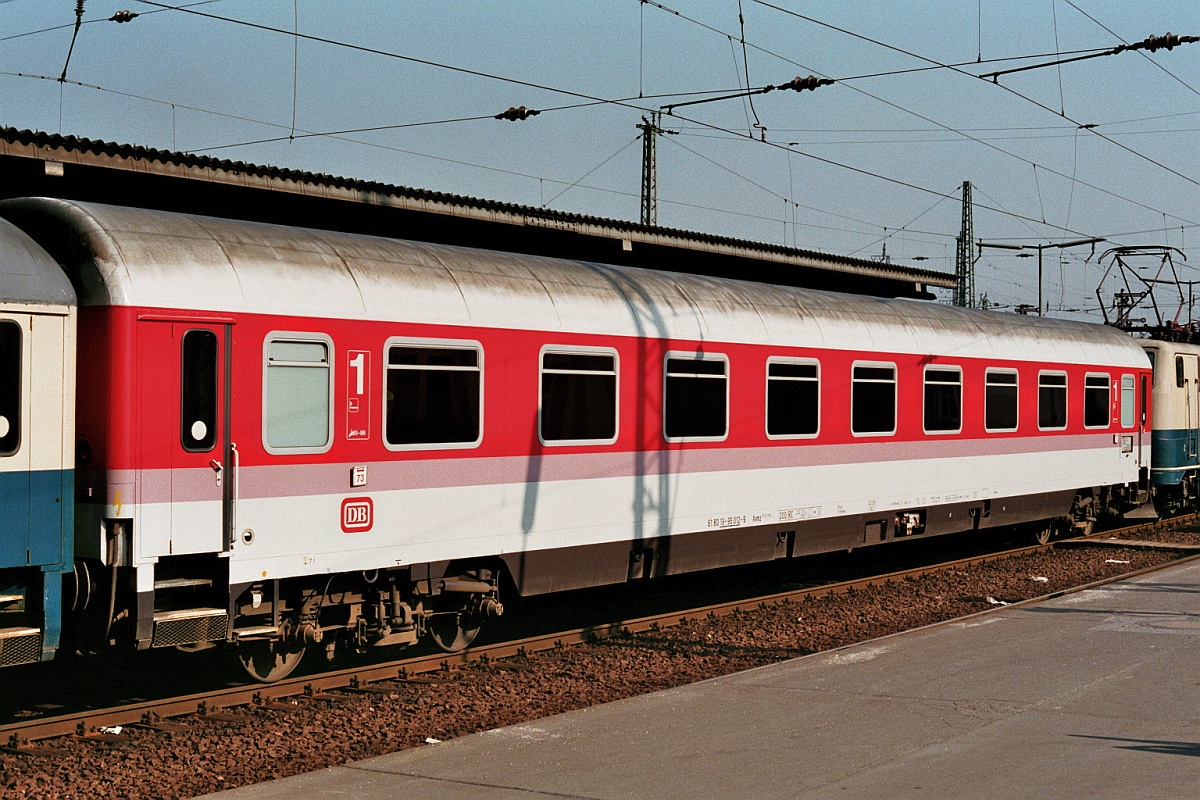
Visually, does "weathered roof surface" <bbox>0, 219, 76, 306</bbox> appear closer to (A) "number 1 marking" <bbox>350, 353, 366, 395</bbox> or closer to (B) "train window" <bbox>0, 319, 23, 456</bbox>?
(B) "train window" <bbox>0, 319, 23, 456</bbox>

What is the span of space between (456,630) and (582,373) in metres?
2.55

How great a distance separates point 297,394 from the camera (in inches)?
378

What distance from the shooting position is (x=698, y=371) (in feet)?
43.7

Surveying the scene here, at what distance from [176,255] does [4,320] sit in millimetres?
1223

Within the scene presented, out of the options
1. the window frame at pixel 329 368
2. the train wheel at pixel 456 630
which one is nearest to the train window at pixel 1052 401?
the train wheel at pixel 456 630

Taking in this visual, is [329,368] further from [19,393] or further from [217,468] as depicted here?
[19,393]

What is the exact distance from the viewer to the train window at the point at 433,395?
10297 millimetres

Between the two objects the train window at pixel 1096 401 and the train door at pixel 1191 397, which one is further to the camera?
the train door at pixel 1191 397

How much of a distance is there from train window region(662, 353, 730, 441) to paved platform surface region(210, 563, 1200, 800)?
2.98 m

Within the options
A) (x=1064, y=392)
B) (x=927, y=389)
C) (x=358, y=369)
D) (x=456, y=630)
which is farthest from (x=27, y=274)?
(x=1064, y=392)

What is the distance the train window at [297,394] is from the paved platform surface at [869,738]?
2640 mm

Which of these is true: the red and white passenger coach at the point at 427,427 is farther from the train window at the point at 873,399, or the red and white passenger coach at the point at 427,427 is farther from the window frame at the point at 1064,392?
the window frame at the point at 1064,392

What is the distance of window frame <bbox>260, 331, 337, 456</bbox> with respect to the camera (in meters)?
9.37

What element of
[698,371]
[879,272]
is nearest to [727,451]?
[698,371]
